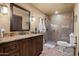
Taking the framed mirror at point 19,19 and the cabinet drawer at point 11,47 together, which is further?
the framed mirror at point 19,19

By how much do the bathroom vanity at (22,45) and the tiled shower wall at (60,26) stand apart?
18 centimetres

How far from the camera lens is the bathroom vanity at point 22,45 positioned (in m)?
1.41

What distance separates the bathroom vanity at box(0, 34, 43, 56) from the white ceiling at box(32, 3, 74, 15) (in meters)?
0.40

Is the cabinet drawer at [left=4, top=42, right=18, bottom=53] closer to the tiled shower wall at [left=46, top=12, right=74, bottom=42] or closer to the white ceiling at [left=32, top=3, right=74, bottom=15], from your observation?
the tiled shower wall at [left=46, top=12, right=74, bottom=42]

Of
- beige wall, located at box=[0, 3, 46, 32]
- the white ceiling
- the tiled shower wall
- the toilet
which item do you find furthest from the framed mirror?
the toilet

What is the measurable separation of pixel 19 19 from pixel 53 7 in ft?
1.74

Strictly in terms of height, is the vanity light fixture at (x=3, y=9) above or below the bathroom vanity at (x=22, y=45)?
above

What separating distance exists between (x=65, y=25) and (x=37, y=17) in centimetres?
44

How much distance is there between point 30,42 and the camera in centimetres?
173

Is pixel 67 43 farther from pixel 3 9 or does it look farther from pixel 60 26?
pixel 3 9

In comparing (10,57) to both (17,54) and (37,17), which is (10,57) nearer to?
(17,54)

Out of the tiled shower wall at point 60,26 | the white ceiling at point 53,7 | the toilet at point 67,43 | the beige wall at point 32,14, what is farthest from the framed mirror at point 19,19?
the toilet at point 67,43

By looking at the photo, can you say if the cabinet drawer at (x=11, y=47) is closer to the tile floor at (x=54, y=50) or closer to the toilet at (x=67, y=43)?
the tile floor at (x=54, y=50)

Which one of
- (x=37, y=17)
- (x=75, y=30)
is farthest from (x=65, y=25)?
Answer: (x=37, y=17)
